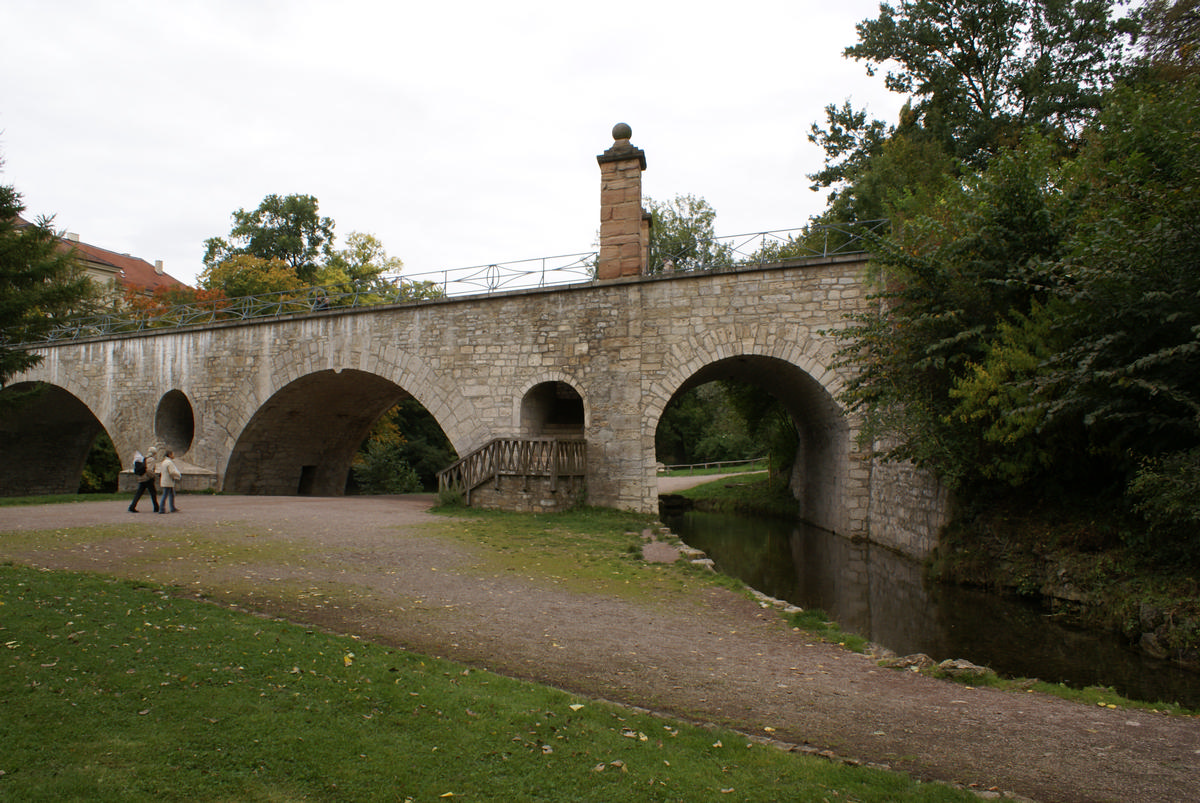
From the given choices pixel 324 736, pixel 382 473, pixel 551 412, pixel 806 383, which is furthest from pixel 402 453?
pixel 324 736

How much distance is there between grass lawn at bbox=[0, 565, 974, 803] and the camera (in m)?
2.91

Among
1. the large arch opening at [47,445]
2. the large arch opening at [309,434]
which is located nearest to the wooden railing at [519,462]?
the large arch opening at [309,434]

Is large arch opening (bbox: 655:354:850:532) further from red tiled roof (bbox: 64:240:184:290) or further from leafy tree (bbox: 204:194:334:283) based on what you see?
red tiled roof (bbox: 64:240:184:290)

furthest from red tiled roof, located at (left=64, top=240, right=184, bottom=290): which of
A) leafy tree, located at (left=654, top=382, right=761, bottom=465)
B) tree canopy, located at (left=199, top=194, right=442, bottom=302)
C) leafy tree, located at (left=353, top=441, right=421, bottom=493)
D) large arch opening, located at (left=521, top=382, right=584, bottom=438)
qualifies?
large arch opening, located at (left=521, top=382, right=584, bottom=438)

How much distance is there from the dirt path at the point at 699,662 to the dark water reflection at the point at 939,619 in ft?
5.23

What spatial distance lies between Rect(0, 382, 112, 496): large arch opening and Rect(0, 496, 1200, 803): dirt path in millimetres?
18192

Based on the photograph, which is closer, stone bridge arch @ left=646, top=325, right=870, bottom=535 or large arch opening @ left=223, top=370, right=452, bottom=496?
stone bridge arch @ left=646, top=325, right=870, bottom=535

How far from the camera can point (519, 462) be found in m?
13.7

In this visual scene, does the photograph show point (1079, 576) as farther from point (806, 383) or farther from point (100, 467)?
point (100, 467)

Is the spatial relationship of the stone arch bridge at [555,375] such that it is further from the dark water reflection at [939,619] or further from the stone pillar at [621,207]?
the dark water reflection at [939,619]

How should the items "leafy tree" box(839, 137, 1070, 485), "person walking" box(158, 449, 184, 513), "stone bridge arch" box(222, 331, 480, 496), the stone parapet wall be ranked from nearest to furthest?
1. "leafy tree" box(839, 137, 1070, 485)
2. "person walking" box(158, 449, 184, 513)
3. the stone parapet wall
4. "stone bridge arch" box(222, 331, 480, 496)

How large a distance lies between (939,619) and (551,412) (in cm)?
1049

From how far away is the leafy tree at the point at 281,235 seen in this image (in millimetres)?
36406

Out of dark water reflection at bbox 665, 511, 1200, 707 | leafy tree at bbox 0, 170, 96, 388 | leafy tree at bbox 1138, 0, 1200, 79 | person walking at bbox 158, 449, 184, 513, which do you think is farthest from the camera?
leafy tree at bbox 0, 170, 96, 388
